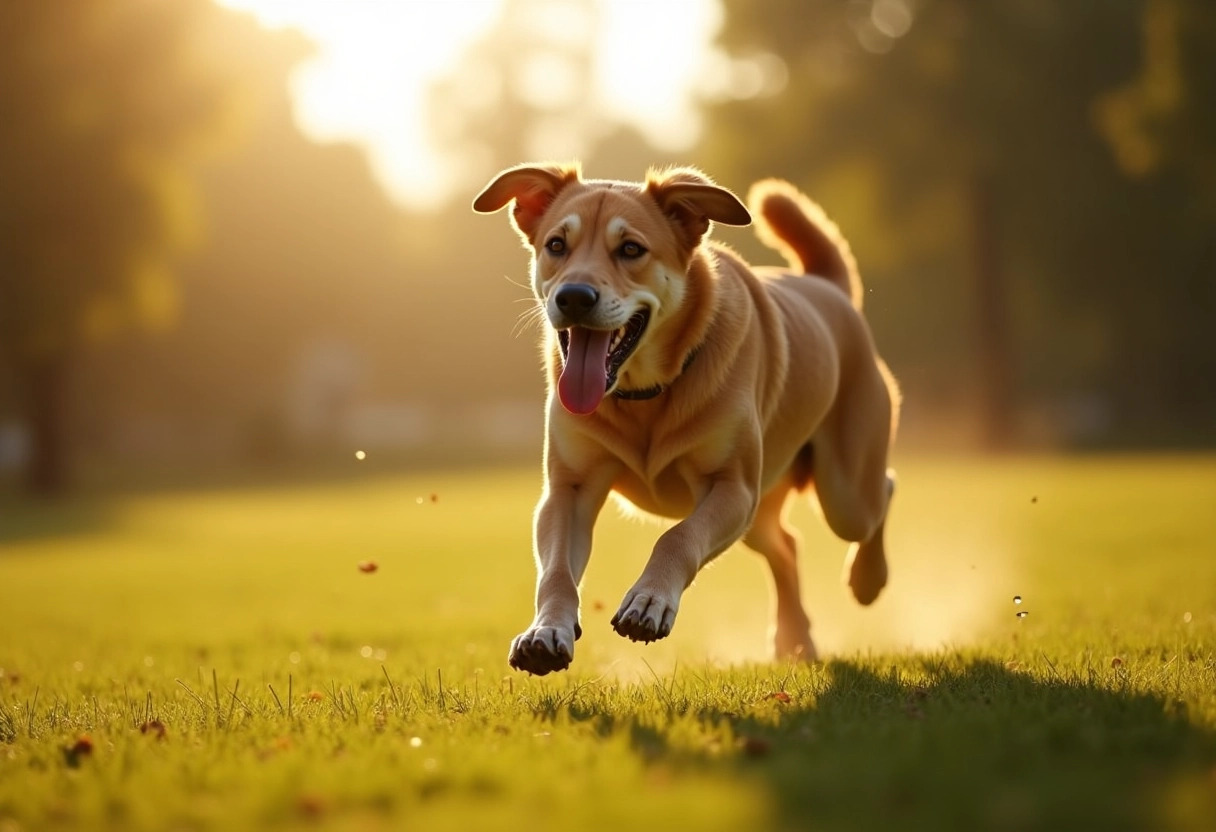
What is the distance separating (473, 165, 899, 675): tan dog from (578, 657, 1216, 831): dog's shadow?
→ 880mm

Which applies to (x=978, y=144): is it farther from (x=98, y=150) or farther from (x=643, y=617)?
(x=643, y=617)

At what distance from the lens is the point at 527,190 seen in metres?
6.45

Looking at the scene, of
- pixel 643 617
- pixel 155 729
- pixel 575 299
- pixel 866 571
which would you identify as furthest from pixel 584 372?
pixel 866 571

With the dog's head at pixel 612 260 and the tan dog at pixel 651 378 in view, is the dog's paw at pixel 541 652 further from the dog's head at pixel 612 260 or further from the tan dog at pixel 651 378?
the dog's head at pixel 612 260

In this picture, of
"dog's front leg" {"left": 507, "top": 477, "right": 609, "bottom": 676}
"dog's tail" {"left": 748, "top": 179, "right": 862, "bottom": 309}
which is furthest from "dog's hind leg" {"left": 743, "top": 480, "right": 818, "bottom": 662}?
"dog's front leg" {"left": 507, "top": 477, "right": 609, "bottom": 676}

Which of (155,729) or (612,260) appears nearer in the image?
(155,729)

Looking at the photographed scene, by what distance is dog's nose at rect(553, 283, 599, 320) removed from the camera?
5.49m

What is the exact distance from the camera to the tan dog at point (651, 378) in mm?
5488

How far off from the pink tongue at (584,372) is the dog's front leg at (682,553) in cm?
62

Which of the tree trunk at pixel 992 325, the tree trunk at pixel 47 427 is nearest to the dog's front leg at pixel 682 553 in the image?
the tree trunk at pixel 47 427

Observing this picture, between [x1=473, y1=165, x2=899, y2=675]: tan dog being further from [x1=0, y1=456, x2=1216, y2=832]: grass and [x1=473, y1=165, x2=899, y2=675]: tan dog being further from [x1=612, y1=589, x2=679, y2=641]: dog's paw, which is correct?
[x1=0, y1=456, x2=1216, y2=832]: grass

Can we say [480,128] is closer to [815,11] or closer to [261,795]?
[815,11]

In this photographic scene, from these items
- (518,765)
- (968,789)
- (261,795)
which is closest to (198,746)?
(261,795)

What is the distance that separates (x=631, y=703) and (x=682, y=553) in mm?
641
